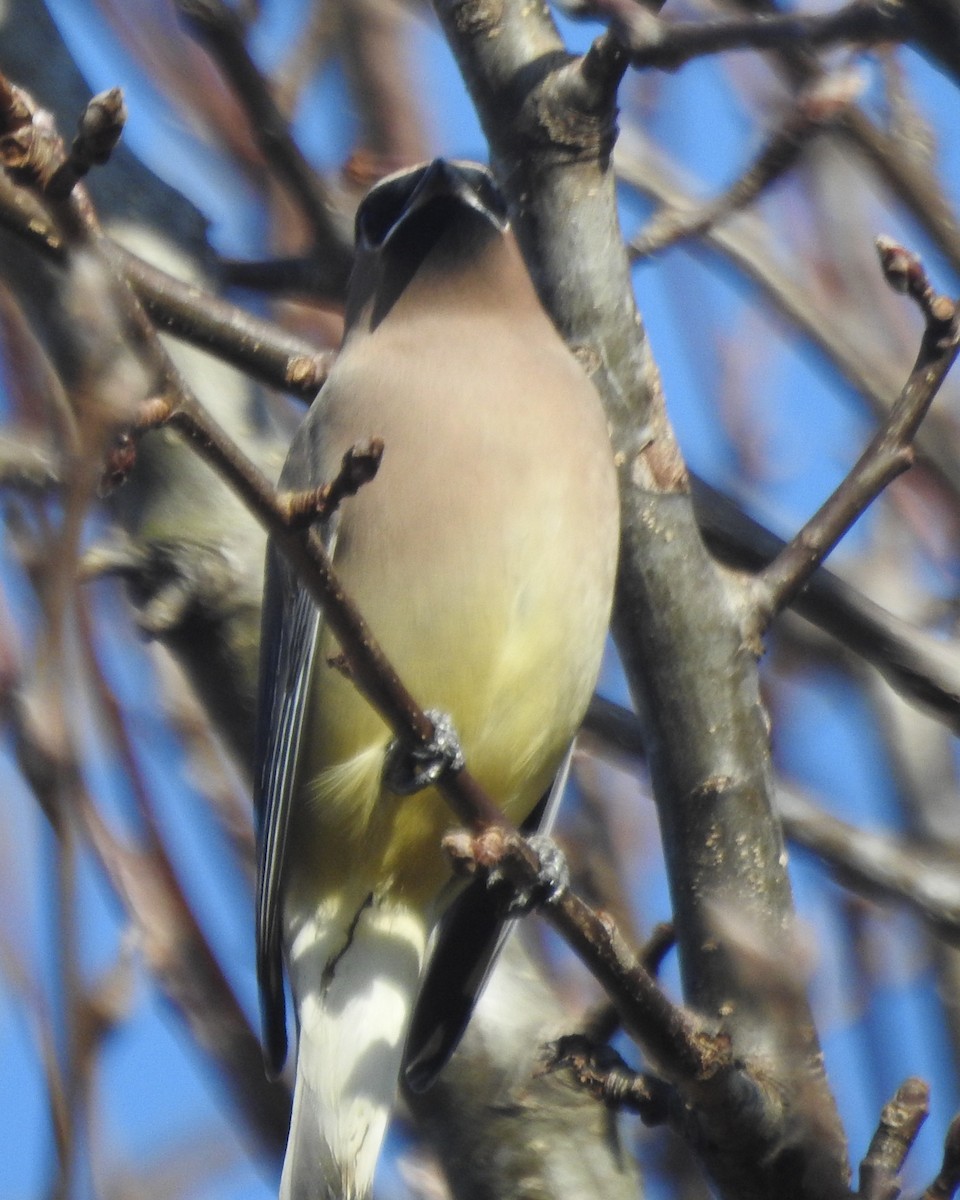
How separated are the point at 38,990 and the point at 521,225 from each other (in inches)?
79.6

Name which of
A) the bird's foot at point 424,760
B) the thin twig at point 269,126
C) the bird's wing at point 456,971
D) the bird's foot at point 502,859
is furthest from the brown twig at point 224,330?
the bird's foot at point 502,859

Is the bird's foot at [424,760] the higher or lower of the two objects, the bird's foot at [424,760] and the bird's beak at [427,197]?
the lower

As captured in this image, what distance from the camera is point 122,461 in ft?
5.94

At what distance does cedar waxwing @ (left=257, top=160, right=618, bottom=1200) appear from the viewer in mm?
3133

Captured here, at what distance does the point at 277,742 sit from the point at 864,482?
1089 mm

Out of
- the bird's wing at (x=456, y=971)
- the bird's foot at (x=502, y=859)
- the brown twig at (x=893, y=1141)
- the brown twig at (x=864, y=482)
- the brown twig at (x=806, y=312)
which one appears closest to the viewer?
the bird's foot at (x=502, y=859)

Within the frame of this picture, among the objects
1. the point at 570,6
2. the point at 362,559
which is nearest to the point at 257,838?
the point at 362,559

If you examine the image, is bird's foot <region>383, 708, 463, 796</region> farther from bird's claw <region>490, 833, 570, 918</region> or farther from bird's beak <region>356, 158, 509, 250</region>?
bird's beak <region>356, 158, 509, 250</region>

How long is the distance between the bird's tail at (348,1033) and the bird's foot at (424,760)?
381mm

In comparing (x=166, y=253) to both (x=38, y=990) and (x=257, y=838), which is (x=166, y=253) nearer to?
(x=257, y=838)

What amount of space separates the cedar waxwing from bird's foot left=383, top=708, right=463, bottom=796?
10cm

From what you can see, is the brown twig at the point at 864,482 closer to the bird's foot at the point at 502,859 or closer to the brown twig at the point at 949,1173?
the bird's foot at the point at 502,859

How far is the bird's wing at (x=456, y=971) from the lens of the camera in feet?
10.8

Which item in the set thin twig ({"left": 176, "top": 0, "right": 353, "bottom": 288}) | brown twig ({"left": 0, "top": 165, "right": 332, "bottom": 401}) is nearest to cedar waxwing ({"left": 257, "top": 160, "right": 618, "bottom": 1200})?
brown twig ({"left": 0, "top": 165, "right": 332, "bottom": 401})
